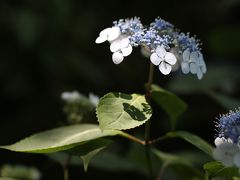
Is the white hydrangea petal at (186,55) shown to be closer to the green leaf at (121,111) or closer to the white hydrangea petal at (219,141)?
the green leaf at (121,111)

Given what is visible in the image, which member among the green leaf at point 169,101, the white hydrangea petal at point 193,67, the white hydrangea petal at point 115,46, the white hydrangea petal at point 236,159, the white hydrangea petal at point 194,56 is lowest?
the white hydrangea petal at point 236,159

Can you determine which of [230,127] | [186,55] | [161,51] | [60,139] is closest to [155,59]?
[161,51]

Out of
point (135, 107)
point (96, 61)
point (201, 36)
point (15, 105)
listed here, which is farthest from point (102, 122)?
point (201, 36)

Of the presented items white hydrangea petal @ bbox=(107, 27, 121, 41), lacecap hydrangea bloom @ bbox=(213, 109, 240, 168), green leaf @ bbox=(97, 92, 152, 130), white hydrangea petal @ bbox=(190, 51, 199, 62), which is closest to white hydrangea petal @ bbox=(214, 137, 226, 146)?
lacecap hydrangea bloom @ bbox=(213, 109, 240, 168)

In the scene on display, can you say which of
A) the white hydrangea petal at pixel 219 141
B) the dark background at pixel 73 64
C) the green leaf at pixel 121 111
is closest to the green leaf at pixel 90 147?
the green leaf at pixel 121 111

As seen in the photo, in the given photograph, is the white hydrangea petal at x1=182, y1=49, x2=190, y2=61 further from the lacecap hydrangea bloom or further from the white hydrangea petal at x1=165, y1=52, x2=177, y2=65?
the lacecap hydrangea bloom

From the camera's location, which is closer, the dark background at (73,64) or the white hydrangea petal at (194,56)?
the white hydrangea petal at (194,56)
